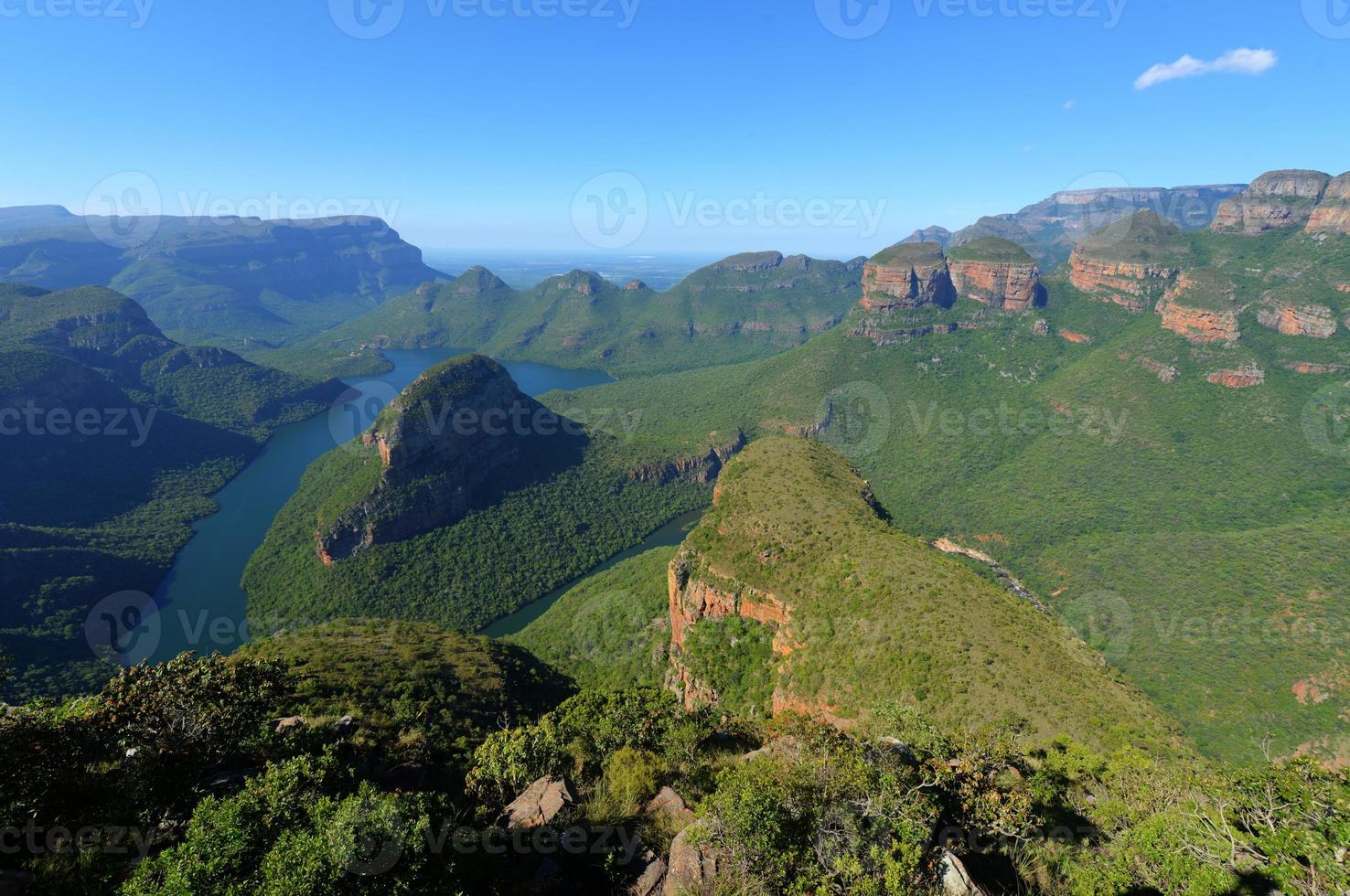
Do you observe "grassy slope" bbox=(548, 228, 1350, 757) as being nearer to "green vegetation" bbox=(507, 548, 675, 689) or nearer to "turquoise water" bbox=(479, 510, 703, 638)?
"turquoise water" bbox=(479, 510, 703, 638)

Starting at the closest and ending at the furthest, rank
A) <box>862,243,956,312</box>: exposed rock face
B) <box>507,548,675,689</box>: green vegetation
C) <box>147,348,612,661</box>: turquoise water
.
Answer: <box>507,548,675,689</box>: green vegetation < <box>147,348,612,661</box>: turquoise water < <box>862,243,956,312</box>: exposed rock face

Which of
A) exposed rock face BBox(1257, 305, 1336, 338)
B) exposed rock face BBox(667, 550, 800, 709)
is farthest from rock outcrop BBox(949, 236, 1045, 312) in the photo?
exposed rock face BBox(667, 550, 800, 709)

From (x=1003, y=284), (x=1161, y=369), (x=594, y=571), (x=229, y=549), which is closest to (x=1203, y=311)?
(x=1161, y=369)

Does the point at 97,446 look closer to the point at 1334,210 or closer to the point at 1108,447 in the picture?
the point at 1108,447

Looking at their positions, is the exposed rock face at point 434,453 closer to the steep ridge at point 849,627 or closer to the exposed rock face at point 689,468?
the exposed rock face at point 689,468

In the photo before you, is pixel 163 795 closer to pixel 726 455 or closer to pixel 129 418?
pixel 726 455
